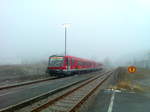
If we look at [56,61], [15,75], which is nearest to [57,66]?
[56,61]

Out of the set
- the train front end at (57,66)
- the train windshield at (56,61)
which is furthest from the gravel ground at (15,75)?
the train windshield at (56,61)

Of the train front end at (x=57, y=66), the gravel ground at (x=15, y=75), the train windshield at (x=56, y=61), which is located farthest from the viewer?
the train windshield at (x=56, y=61)

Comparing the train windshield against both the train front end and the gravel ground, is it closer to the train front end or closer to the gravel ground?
the train front end

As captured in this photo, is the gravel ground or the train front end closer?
Answer: the gravel ground

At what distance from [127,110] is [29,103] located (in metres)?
Result: 4.52

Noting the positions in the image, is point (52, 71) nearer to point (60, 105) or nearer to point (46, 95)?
point (46, 95)

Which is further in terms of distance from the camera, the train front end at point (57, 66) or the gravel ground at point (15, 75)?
the train front end at point (57, 66)

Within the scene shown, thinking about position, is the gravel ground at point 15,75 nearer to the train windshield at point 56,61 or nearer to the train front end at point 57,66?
the train front end at point 57,66

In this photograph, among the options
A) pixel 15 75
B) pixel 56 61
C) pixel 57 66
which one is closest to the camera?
pixel 15 75

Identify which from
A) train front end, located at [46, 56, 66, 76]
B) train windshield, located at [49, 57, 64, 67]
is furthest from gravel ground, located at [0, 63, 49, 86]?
train windshield, located at [49, 57, 64, 67]

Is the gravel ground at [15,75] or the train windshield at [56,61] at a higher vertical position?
the train windshield at [56,61]

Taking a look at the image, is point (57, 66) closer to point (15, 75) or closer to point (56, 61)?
point (56, 61)

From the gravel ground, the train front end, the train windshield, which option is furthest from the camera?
the train windshield

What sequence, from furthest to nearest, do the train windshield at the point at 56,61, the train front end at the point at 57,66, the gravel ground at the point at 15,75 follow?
1. the train windshield at the point at 56,61
2. the train front end at the point at 57,66
3. the gravel ground at the point at 15,75
